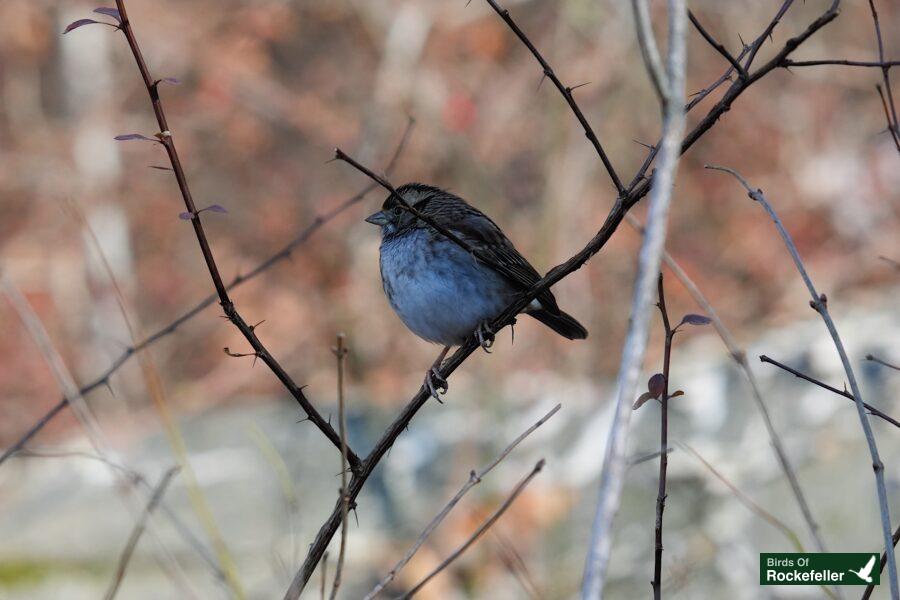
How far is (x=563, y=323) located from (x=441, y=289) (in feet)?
1.72

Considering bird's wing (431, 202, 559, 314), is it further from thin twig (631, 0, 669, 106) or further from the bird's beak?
thin twig (631, 0, 669, 106)

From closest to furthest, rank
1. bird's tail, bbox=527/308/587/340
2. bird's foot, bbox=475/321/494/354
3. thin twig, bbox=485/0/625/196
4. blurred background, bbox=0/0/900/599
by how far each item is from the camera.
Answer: thin twig, bbox=485/0/625/196
bird's foot, bbox=475/321/494/354
bird's tail, bbox=527/308/587/340
blurred background, bbox=0/0/900/599

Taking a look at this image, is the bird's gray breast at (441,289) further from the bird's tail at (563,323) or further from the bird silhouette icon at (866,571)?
the bird silhouette icon at (866,571)

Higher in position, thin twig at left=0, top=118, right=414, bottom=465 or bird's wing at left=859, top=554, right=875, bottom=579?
thin twig at left=0, top=118, right=414, bottom=465

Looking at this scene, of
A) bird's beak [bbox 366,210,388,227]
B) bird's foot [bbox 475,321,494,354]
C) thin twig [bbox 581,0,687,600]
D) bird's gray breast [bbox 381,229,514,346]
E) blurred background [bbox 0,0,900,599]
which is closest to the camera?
thin twig [bbox 581,0,687,600]

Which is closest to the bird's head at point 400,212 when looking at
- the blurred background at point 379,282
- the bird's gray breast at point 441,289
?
the bird's gray breast at point 441,289

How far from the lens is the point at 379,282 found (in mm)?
7680

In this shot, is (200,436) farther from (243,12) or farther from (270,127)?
(243,12)

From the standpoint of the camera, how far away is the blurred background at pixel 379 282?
5.58 metres

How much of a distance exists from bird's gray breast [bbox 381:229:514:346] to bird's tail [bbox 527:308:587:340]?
152 millimetres

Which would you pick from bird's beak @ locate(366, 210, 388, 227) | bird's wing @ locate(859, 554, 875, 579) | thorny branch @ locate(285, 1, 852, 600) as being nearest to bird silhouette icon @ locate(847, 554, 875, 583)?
bird's wing @ locate(859, 554, 875, 579)

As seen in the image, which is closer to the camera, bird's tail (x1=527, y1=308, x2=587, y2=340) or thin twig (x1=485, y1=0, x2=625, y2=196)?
thin twig (x1=485, y1=0, x2=625, y2=196)

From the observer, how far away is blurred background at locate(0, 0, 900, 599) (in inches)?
220

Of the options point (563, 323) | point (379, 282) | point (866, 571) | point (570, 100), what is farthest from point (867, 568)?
point (379, 282)
